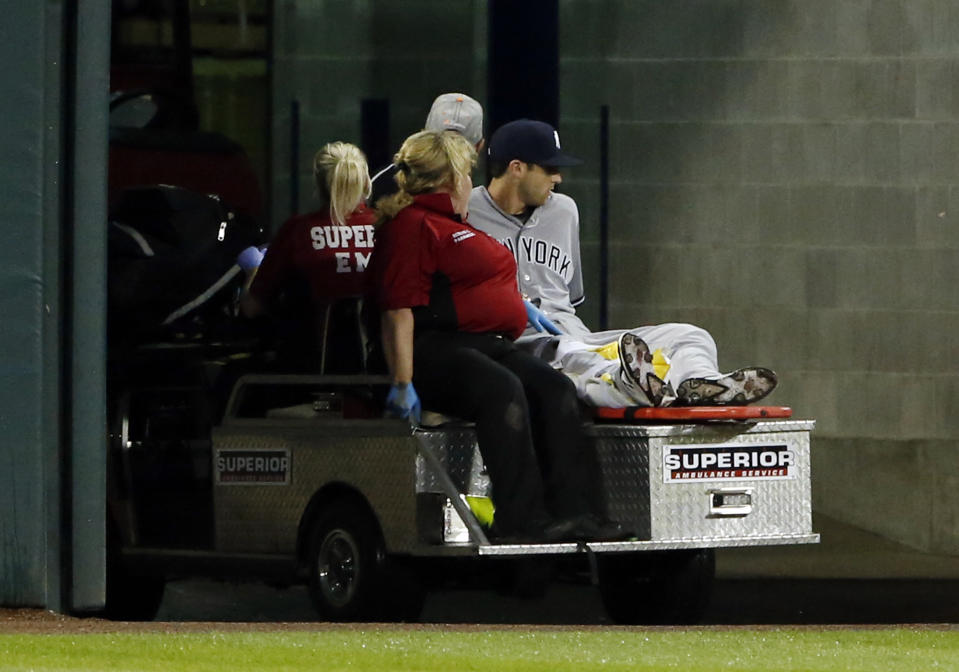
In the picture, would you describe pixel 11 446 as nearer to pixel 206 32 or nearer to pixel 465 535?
pixel 465 535

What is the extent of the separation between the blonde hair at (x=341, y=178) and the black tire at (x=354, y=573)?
3.68 feet

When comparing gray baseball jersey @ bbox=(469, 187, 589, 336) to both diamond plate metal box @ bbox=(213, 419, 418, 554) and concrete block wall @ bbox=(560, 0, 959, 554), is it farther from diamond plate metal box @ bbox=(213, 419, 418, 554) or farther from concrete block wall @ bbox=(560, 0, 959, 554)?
concrete block wall @ bbox=(560, 0, 959, 554)

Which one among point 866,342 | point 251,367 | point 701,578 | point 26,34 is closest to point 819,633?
point 701,578

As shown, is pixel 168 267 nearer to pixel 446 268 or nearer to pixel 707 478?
pixel 446 268

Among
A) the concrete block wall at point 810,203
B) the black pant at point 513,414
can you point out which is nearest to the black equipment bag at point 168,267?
the black pant at point 513,414

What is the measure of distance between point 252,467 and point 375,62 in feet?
15.1

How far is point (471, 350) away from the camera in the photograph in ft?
28.3

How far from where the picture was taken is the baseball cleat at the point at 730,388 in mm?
8641

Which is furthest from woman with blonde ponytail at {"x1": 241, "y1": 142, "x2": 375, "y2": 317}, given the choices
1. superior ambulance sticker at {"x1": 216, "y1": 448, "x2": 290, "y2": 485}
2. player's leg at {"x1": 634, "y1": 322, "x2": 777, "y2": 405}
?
player's leg at {"x1": 634, "y1": 322, "x2": 777, "y2": 405}

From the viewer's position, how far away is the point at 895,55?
13.0 metres

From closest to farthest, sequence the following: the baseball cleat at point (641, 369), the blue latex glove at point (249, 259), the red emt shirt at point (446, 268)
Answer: the baseball cleat at point (641, 369) < the red emt shirt at point (446, 268) < the blue latex glove at point (249, 259)

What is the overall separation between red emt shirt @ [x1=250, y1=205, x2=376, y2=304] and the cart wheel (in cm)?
143

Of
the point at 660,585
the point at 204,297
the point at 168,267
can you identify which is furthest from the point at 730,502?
the point at 168,267

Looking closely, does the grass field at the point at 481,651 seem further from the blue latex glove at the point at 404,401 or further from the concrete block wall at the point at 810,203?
the concrete block wall at the point at 810,203
